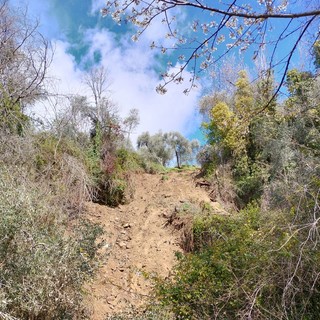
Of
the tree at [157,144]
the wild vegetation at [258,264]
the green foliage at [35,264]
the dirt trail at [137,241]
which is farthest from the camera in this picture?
the tree at [157,144]

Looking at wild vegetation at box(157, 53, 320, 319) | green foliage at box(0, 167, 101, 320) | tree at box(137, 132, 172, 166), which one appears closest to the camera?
wild vegetation at box(157, 53, 320, 319)

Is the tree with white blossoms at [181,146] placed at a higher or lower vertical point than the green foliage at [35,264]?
higher

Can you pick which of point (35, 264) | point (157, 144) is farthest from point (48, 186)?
point (157, 144)

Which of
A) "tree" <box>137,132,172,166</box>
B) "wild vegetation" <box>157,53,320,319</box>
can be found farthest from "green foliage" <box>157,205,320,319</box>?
"tree" <box>137,132,172,166</box>

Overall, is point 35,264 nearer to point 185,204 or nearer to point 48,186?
point 48,186

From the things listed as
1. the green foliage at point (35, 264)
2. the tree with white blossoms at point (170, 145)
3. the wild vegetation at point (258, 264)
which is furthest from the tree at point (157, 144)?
the green foliage at point (35, 264)

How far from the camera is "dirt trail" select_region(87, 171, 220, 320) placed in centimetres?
673

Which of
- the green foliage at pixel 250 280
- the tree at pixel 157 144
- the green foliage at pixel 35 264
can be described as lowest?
the green foliage at pixel 35 264

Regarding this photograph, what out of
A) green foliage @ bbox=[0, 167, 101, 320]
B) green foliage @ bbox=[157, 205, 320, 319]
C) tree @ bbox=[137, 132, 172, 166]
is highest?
tree @ bbox=[137, 132, 172, 166]

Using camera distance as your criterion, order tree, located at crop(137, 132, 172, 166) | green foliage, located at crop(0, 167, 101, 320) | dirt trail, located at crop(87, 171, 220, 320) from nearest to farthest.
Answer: green foliage, located at crop(0, 167, 101, 320) → dirt trail, located at crop(87, 171, 220, 320) → tree, located at crop(137, 132, 172, 166)

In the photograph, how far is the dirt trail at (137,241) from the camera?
6.73 metres

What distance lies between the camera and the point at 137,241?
29.9 ft

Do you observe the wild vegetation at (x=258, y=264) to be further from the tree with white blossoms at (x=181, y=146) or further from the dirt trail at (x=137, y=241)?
the tree with white blossoms at (x=181, y=146)

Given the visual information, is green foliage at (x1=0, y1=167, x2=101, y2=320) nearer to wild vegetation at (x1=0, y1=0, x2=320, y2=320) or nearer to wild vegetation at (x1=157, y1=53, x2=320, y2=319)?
wild vegetation at (x1=0, y1=0, x2=320, y2=320)
